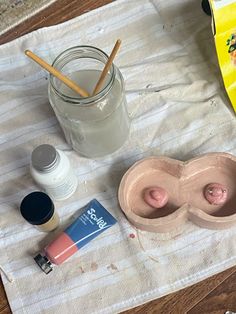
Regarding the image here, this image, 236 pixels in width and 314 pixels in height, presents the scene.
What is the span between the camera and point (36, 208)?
58 centimetres

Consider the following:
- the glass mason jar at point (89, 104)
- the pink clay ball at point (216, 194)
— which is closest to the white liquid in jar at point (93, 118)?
the glass mason jar at point (89, 104)

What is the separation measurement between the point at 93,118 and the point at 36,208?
124 millimetres

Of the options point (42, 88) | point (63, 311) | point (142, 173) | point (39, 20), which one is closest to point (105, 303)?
point (63, 311)

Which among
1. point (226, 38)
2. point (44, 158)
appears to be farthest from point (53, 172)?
point (226, 38)

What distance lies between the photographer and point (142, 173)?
0.63 meters

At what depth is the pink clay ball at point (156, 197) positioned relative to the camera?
23.9 inches

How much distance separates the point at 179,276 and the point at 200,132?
0.19 metres

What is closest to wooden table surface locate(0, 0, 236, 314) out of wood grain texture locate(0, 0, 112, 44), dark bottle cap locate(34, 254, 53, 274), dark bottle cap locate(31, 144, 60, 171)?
dark bottle cap locate(34, 254, 53, 274)

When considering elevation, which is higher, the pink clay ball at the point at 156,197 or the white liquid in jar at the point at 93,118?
the white liquid in jar at the point at 93,118

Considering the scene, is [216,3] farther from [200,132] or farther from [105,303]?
[105,303]

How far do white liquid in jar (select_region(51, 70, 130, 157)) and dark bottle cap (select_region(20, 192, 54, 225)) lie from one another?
0.09m

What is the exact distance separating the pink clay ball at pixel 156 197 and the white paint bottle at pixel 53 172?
10 centimetres

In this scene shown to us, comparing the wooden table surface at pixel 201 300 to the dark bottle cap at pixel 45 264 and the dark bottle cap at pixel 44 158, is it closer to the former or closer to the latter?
the dark bottle cap at pixel 45 264

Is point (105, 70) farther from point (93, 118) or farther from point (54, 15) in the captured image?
point (54, 15)
